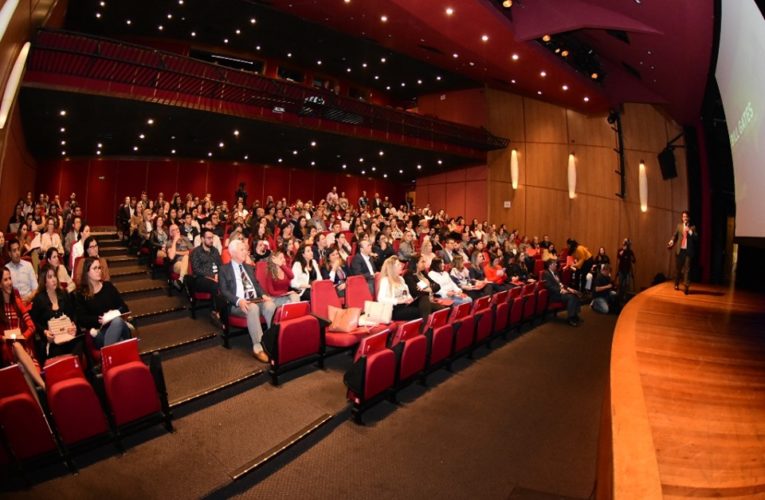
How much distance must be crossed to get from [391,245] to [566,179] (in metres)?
7.39

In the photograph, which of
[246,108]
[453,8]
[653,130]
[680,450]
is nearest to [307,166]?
[246,108]

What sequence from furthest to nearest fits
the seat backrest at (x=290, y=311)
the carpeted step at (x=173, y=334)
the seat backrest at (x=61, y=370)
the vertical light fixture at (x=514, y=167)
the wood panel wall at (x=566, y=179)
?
the vertical light fixture at (x=514, y=167)
the wood panel wall at (x=566, y=179)
the carpeted step at (x=173, y=334)
the seat backrest at (x=290, y=311)
the seat backrest at (x=61, y=370)

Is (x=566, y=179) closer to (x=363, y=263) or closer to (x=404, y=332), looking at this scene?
(x=363, y=263)

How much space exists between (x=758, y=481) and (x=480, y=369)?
8.90ft

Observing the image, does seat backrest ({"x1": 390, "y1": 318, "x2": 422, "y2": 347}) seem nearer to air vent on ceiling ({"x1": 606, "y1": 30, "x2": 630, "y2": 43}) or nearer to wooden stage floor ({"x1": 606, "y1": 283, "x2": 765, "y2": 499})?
wooden stage floor ({"x1": 606, "y1": 283, "x2": 765, "y2": 499})

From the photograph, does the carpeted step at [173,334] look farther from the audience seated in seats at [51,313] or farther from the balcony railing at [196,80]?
the balcony railing at [196,80]

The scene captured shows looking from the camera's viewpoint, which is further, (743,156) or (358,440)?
(743,156)

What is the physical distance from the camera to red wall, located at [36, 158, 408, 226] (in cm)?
1153

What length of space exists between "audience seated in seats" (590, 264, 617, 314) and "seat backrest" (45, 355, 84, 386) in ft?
25.2

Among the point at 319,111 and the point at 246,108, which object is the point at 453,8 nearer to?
the point at 319,111

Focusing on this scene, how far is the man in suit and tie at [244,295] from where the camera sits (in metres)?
3.56

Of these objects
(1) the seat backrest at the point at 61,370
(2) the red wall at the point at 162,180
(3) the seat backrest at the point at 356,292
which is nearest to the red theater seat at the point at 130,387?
(1) the seat backrest at the point at 61,370

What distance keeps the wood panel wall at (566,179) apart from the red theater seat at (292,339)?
9.37 metres

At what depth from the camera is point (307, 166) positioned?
15188 mm
